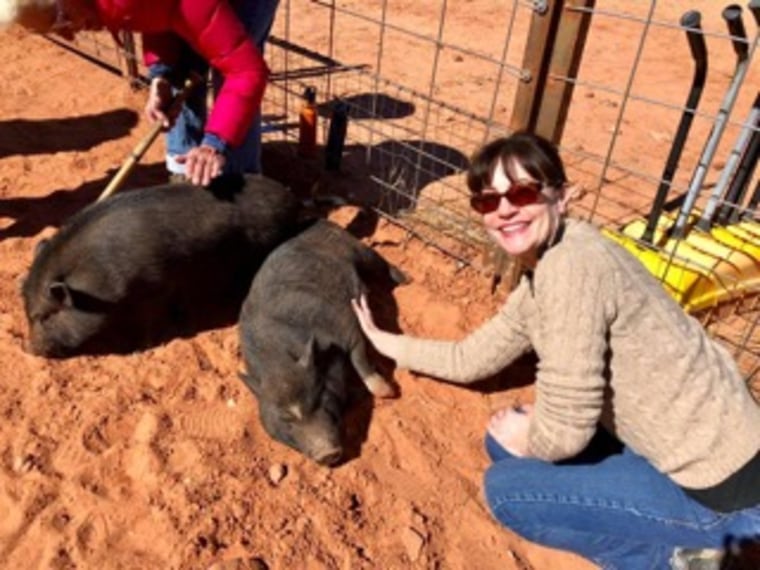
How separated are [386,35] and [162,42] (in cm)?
499

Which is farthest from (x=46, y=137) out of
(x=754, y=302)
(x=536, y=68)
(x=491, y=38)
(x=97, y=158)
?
(x=491, y=38)

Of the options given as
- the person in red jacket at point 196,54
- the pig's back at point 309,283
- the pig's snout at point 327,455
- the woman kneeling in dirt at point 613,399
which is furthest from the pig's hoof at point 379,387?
the person in red jacket at point 196,54

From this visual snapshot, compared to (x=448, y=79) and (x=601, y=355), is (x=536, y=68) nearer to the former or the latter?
(x=601, y=355)

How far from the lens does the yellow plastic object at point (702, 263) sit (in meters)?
3.49

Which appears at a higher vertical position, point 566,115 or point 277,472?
point 566,115

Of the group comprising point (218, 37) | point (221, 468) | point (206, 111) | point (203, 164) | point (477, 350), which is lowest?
point (221, 468)

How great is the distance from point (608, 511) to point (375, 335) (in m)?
1.27

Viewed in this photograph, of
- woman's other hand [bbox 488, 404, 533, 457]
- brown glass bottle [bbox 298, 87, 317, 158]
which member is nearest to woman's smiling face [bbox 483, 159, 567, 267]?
woman's other hand [bbox 488, 404, 533, 457]

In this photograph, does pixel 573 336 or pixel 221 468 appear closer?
pixel 573 336

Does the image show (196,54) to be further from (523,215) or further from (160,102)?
(523,215)

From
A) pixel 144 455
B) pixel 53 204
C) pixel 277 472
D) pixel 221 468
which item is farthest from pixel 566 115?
pixel 53 204

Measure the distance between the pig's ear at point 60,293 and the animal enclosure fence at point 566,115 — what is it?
6.34ft

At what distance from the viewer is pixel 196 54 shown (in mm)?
4031

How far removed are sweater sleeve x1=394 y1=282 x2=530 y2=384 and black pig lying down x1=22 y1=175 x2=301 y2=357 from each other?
1140 mm
